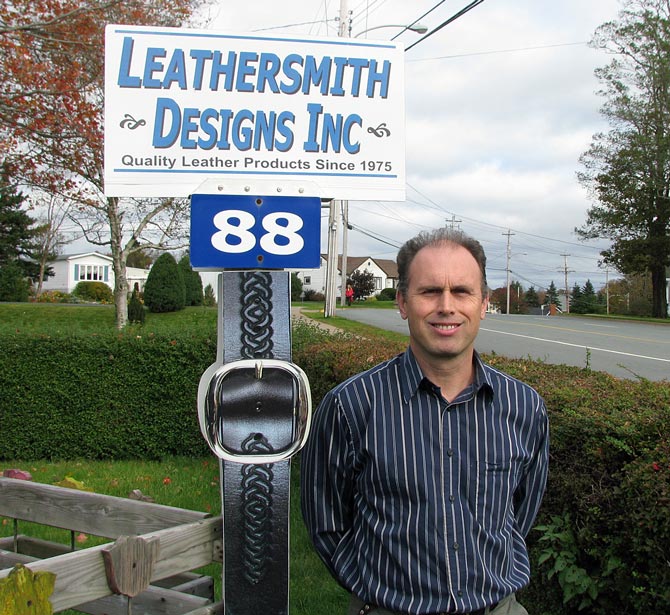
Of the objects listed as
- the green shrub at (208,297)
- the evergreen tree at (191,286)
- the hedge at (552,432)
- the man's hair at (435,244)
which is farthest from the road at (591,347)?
the green shrub at (208,297)

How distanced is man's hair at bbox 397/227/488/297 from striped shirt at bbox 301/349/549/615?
26cm

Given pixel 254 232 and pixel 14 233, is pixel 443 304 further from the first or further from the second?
pixel 14 233

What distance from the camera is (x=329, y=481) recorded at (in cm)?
215

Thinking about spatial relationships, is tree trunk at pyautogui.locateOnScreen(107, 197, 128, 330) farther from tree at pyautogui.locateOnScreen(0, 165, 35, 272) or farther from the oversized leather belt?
tree at pyautogui.locateOnScreen(0, 165, 35, 272)

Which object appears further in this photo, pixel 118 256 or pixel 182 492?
pixel 118 256

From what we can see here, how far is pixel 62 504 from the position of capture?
3.27 m

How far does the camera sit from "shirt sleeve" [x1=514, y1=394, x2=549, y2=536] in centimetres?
225

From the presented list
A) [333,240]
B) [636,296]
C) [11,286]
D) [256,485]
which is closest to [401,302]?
[256,485]

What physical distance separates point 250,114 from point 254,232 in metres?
0.50

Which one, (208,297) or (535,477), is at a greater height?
(535,477)

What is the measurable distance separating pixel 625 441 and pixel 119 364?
627 centimetres

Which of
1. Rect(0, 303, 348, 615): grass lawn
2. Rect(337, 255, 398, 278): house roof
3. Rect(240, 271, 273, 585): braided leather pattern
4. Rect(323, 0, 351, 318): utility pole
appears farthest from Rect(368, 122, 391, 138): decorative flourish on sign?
Rect(337, 255, 398, 278): house roof

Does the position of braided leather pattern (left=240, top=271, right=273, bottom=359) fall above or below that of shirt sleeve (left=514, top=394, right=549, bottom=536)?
above

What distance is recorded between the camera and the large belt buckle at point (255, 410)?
2.35 metres
